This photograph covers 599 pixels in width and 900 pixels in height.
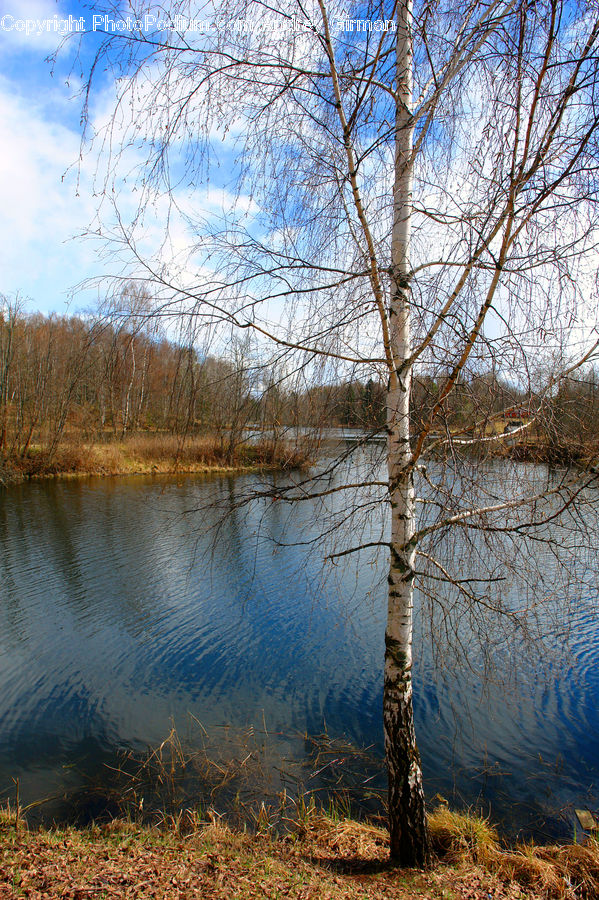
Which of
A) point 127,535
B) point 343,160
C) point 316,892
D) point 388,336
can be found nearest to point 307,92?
point 343,160

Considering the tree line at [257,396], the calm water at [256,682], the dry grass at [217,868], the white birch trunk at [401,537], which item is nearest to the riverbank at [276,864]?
the dry grass at [217,868]

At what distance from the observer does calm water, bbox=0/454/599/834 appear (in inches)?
209

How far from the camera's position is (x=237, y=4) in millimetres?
2576

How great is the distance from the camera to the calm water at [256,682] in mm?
5320

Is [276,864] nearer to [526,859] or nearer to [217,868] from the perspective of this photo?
[217,868]

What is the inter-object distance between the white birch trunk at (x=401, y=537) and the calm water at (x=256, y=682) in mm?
367

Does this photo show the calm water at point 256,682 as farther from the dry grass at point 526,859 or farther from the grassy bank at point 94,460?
the grassy bank at point 94,460

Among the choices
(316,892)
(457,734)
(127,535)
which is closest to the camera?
(316,892)

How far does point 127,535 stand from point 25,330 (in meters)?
24.0

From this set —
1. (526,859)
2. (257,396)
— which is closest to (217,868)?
(526,859)

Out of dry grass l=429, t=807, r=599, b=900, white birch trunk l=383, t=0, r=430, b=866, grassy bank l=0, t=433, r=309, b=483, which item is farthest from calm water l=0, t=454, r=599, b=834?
grassy bank l=0, t=433, r=309, b=483

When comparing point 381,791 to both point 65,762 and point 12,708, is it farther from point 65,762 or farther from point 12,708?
point 12,708

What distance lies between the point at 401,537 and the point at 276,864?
8.06 ft

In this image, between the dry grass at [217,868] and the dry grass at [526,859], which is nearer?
the dry grass at [217,868]
